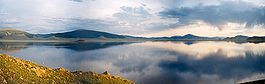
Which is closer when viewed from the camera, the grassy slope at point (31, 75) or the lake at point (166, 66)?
the grassy slope at point (31, 75)

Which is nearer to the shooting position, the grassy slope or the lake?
the grassy slope

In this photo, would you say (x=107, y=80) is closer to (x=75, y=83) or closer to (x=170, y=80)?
(x=75, y=83)

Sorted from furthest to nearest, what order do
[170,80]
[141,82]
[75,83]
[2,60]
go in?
[170,80] → [141,82] → [75,83] → [2,60]

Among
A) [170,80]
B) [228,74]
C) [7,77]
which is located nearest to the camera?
[7,77]

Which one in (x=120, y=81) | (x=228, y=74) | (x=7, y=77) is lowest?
(x=228, y=74)

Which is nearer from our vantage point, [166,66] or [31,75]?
[31,75]

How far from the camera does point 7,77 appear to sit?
623 inches

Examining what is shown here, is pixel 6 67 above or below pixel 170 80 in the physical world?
above

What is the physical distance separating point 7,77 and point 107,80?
803 centimetres

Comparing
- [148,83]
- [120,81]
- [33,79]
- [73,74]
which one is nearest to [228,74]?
[148,83]

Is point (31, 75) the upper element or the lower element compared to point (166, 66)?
upper

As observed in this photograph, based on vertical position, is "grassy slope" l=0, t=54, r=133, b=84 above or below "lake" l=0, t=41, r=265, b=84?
above

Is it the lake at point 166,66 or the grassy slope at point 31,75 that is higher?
the grassy slope at point 31,75

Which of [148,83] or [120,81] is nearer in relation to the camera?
[120,81]
